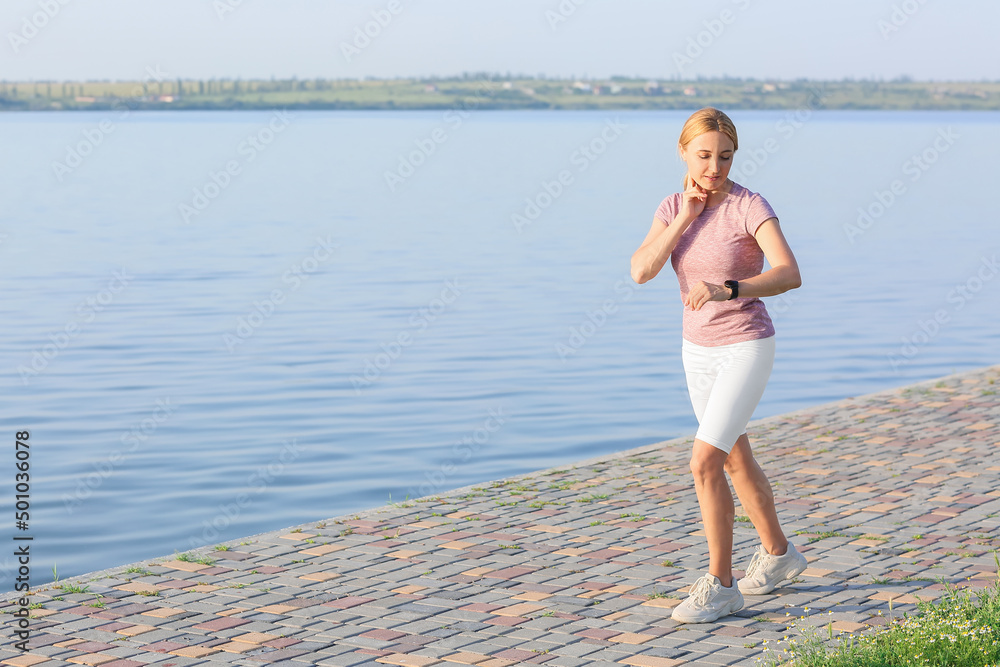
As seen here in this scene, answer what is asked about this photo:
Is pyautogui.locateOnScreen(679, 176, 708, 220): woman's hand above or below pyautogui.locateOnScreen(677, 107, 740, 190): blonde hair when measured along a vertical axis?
below

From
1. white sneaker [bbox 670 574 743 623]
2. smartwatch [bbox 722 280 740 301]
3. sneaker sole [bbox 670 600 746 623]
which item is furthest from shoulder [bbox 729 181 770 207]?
sneaker sole [bbox 670 600 746 623]

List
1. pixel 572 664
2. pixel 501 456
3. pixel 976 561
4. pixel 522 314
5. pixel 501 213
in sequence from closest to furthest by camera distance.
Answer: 1. pixel 572 664
2. pixel 976 561
3. pixel 501 456
4. pixel 522 314
5. pixel 501 213

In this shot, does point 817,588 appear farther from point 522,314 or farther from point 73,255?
point 73,255

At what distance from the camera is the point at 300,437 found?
39.5 ft

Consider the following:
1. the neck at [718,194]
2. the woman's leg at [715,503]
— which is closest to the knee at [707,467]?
the woman's leg at [715,503]

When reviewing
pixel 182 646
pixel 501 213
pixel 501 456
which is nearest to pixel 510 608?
pixel 182 646

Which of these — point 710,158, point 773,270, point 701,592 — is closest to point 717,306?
point 773,270

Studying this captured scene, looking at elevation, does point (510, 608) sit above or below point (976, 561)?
above

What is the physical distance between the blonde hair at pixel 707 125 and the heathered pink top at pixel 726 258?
0.63 feet

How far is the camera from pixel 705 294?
537 centimetres

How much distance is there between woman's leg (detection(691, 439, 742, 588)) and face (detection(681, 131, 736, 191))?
1124 mm

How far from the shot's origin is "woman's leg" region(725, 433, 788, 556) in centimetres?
598

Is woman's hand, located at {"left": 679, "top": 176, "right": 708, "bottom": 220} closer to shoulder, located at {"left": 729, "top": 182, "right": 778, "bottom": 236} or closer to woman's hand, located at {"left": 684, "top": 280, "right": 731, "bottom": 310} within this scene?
shoulder, located at {"left": 729, "top": 182, "right": 778, "bottom": 236}

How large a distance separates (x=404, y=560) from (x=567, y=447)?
4.96m
